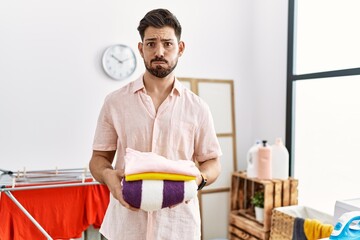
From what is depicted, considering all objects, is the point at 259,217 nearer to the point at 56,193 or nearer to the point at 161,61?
the point at 56,193

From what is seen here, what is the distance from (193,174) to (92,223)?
123 cm

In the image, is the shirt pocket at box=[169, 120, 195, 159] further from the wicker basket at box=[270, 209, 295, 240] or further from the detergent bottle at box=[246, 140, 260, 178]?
the detergent bottle at box=[246, 140, 260, 178]

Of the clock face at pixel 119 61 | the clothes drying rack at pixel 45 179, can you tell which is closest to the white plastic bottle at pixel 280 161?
the clock face at pixel 119 61

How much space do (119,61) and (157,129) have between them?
5.31 feet

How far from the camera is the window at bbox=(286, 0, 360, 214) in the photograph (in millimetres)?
2334

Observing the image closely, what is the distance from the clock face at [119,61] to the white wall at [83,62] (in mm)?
56

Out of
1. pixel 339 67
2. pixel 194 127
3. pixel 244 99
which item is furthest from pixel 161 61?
pixel 244 99

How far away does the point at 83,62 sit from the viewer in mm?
2539

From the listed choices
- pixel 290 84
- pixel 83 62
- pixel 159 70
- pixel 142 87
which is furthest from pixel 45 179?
pixel 290 84

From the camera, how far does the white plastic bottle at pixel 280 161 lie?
267 centimetres

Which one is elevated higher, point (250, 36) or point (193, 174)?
point (250, 36)

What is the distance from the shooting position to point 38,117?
2.41 m

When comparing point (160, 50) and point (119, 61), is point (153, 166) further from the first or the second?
point (119, 61)

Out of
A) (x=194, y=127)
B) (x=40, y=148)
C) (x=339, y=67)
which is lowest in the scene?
(x=40, y=148)
